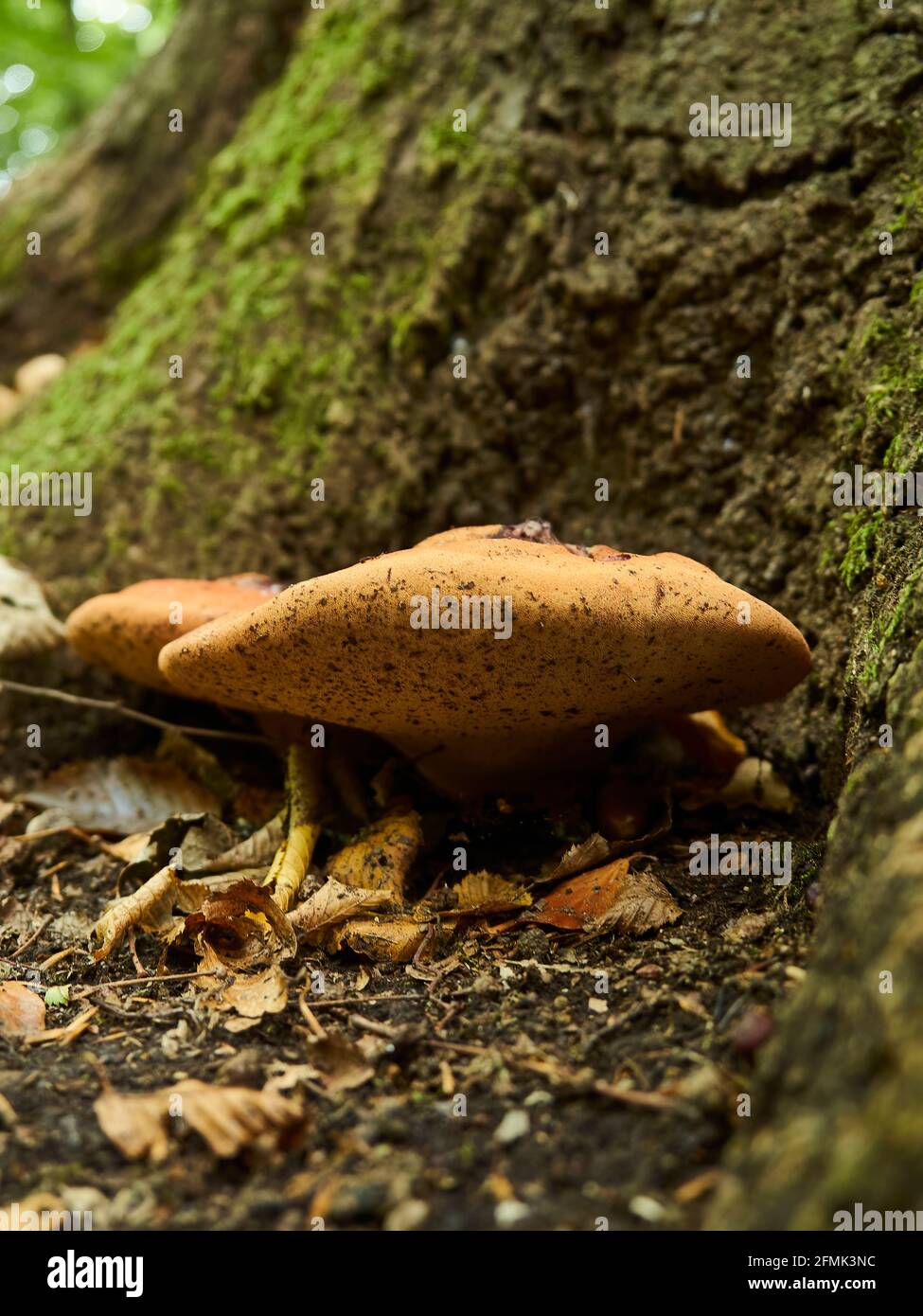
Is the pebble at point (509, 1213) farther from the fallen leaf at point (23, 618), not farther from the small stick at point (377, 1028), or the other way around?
the fallen leaf at point (23, 618)

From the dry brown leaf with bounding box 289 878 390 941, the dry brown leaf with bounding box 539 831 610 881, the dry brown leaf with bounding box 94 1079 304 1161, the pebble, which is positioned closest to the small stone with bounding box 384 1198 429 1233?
the pebble

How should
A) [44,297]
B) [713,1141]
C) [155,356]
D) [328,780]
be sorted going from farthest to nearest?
[44,297], [155,356], [328,780], [713,1141]

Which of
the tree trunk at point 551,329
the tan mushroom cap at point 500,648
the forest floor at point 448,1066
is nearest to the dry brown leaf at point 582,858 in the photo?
the forest floor at point 448,1066

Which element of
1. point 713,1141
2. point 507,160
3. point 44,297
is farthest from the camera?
point 44,297

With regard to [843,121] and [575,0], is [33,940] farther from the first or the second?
[575,0]

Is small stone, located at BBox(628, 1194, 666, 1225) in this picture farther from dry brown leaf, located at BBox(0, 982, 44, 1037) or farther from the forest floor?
dry brown leaf, located at BBox(0, 982, 44, 1037)
